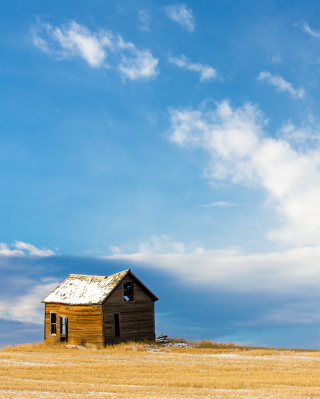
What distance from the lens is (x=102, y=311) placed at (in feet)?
131

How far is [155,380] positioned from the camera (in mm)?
22453

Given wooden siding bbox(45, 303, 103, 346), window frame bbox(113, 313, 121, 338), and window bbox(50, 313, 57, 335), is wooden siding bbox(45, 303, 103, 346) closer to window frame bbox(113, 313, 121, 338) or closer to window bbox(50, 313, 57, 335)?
window bbox(50, 313, 57, 335)

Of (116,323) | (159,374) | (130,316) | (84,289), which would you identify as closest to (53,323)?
(84,289)

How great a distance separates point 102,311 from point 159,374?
16085mm

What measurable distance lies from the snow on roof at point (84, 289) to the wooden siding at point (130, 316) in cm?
67

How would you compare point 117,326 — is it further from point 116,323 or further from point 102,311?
point 102,311

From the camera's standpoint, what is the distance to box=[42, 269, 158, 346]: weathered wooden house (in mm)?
40156

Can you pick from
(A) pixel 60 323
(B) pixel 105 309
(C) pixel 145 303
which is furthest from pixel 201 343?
(A) pixel 60 323

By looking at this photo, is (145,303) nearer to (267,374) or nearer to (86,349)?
(86,349)

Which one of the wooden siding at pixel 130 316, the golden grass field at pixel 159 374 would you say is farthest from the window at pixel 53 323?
the wooden siding at pixel 130 316

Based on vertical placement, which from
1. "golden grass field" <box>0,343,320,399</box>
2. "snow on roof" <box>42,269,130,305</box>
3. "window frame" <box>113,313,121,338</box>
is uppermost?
"snow on roof" <box>42,269,130,305</box>

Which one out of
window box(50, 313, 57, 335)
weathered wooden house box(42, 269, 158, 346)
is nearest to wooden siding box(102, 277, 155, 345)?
weathered wooden house box(42, 269, 158, 346)

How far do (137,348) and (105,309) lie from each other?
444cm

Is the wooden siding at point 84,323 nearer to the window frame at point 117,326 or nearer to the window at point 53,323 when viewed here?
the window at point 53,323
